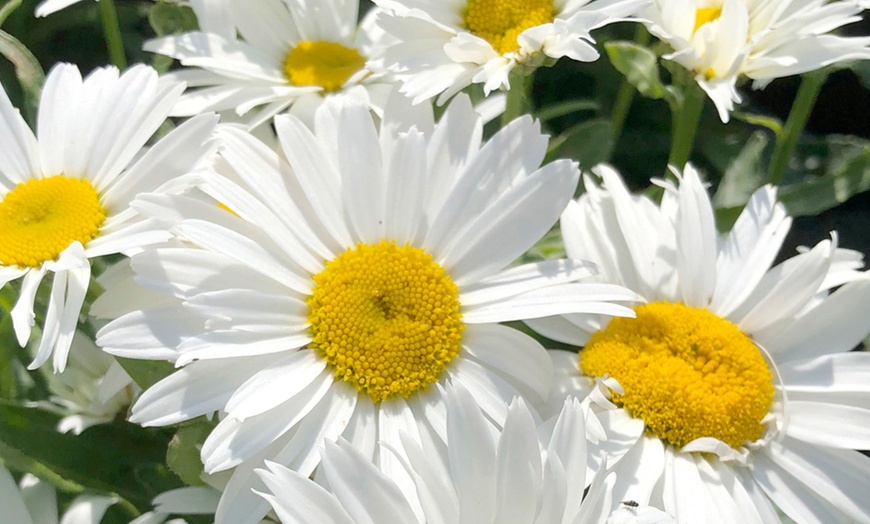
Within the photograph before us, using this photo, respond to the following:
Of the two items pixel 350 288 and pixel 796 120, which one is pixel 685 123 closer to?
pixel 796 120

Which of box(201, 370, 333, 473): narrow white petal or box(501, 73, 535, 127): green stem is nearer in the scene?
box(201, 370, 333, 473): narrow white petal

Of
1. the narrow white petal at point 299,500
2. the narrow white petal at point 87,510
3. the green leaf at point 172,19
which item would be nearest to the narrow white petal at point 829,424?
the narrow white petal at point 299,500

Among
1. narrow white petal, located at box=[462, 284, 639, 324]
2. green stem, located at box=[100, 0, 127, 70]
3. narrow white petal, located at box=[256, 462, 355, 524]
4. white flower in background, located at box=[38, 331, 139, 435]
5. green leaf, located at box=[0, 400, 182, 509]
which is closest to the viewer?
narrow white petal, located at box=[256, 462, 355, 524]

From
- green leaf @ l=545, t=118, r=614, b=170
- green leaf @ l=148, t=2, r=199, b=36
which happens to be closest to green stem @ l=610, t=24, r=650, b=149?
green leaf @ l=545, t=118, r=614, b=170

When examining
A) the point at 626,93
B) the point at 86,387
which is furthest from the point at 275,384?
the point at 626,93

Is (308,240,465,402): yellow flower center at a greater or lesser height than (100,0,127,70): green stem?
lesser

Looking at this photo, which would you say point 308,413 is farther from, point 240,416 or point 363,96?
point 363,96

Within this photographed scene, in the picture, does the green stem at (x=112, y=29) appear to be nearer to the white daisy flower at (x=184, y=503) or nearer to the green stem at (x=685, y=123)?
the white daisy flower at (x=184, y=503)

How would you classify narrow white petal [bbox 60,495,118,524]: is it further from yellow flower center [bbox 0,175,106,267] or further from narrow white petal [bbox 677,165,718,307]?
narrow white petal [bbox 677,165,718,307]
